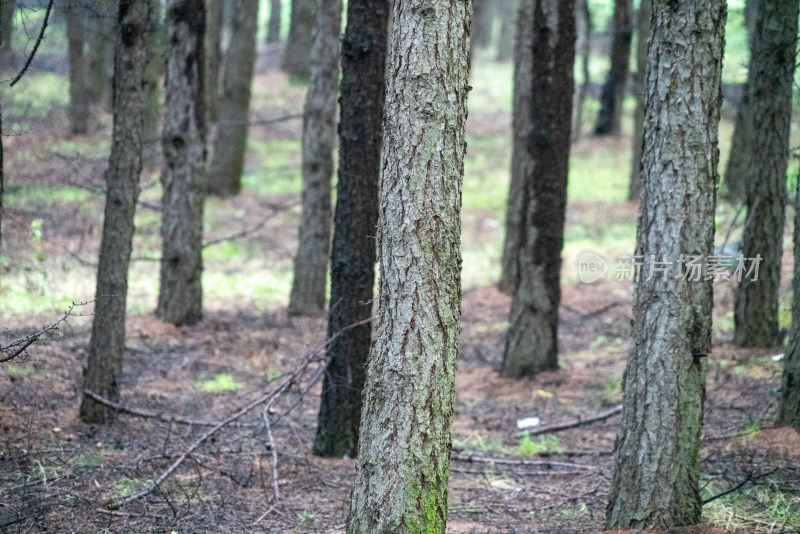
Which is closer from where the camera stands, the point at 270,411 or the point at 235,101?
the point at 270,411

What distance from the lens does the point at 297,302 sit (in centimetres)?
1179

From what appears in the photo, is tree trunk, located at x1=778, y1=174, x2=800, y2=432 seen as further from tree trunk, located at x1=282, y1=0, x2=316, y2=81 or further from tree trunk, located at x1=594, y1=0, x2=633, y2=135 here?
tree trunk, located at x1=282, y1=0, x2=316, y2=81

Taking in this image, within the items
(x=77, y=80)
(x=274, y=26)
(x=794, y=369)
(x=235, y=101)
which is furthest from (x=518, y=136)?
(x=274, y=26)

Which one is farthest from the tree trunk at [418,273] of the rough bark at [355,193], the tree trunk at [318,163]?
the tree trunk at [318,163]

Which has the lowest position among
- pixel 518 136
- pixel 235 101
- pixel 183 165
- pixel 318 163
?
pixel 183 165

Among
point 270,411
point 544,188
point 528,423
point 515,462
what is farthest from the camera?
point 544,188

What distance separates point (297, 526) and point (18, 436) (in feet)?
7.91

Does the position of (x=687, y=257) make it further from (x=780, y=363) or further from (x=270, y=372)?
(x=270, y=372)

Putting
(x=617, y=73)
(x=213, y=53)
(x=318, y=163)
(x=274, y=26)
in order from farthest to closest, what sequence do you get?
A: (x=274, y=26)
(x=617, y=73)
(x=213, y=53)
(x=318, y=163)

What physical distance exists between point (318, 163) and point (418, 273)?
26.2ft

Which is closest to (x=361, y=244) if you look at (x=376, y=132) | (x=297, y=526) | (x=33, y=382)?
(x=376, y=132)

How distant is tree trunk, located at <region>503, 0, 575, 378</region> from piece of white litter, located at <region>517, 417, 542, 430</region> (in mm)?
1371

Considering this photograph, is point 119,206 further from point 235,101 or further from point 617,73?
point 617,73

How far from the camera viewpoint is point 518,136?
1209 centimetres
